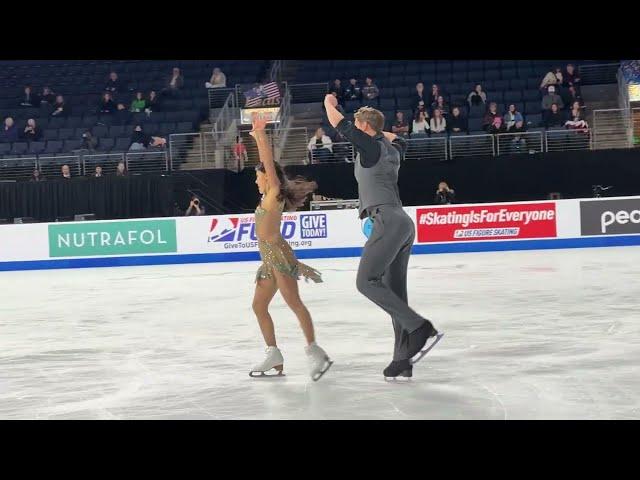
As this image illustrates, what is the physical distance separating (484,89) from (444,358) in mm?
17622

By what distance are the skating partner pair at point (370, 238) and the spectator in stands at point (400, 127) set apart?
575 inches

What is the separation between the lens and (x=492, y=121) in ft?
69.7

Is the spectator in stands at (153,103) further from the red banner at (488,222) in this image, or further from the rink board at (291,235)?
the red banner at (488,222)

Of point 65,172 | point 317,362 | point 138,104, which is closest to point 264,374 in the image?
point 317,362

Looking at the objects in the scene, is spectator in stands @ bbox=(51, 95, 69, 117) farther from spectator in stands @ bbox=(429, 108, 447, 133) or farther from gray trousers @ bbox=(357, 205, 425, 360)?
gray trousers @ bbox=(357, 205, 425, 360)

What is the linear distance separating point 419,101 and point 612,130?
4429 mm

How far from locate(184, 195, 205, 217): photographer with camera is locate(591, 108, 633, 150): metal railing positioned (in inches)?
344

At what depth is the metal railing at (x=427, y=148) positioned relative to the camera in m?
20.8

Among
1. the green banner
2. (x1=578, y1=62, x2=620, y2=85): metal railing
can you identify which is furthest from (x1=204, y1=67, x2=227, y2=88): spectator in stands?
(x1=578, y1=62, x2=620, y2=85): metal railing

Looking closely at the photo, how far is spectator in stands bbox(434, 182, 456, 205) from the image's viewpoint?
19.8 metres
